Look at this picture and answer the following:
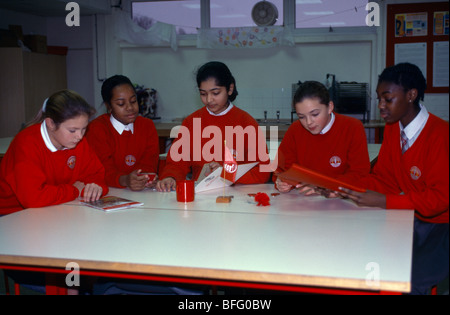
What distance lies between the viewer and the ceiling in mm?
5402

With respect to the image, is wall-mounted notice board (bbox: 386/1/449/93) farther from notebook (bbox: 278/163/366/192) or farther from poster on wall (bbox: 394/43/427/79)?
notebook (bbox: 278/163/366/192)

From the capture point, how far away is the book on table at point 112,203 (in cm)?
204

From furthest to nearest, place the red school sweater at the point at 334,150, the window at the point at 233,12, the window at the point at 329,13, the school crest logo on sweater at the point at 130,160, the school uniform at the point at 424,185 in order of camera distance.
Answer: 1. the window at the point at 233,12
2. the window at the point at 329,13
3. the school crest logo on sweater at the point at 130,160
4. the red school sweater at the point at 334,150
5. the school uniform at the point at 424,185

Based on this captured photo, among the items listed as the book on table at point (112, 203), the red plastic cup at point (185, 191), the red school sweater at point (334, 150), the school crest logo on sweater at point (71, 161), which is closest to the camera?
the book on table at point (112, 203)

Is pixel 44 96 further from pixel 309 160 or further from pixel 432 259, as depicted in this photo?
pixel 432 259

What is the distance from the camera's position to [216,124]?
2861 mm

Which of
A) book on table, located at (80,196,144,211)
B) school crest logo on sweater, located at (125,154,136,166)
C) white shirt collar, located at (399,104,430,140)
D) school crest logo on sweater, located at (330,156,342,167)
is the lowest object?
book on table, located at (80,196,144,211)

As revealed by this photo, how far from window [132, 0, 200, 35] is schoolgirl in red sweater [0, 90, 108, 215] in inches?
163

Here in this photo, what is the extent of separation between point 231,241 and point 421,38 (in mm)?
4739

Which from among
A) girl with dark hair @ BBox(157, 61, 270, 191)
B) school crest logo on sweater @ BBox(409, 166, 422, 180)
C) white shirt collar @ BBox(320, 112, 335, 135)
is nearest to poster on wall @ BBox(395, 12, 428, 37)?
girl with dark hair @ BBox(157, 61, 270, 191)

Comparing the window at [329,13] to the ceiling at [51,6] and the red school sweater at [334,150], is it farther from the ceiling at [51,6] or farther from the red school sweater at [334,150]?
the red school sweater at [334,150]

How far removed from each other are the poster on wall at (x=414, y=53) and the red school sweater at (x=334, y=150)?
3.36 metres

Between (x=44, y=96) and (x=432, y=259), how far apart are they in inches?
214

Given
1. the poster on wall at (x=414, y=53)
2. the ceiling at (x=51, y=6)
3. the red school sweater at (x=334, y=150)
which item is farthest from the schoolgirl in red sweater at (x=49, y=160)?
the poster on wall at (x=414, y=53)
